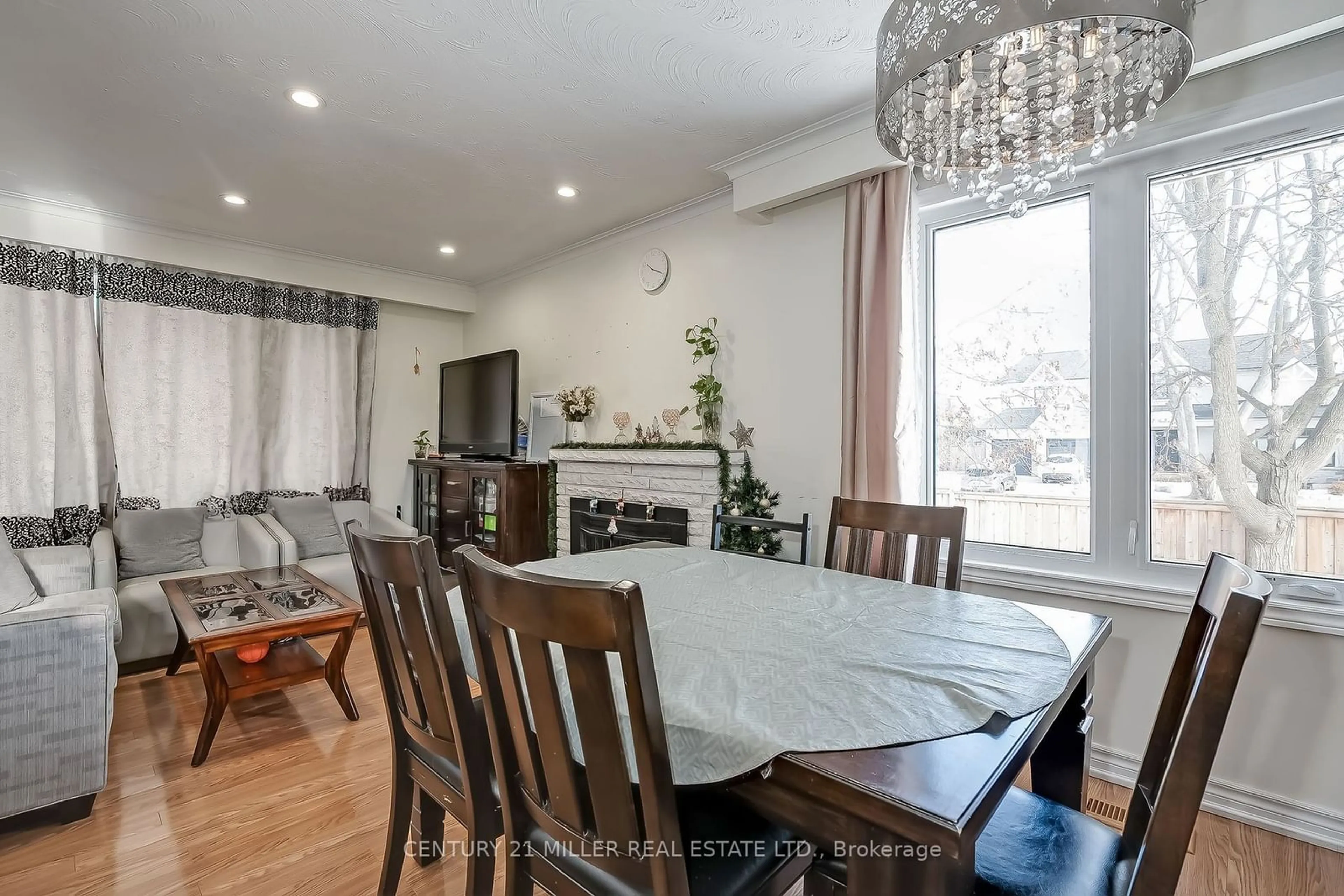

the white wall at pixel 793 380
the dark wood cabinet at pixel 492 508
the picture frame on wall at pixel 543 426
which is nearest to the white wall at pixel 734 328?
the white wall at pixel 793 380

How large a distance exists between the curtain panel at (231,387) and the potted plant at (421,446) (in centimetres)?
46

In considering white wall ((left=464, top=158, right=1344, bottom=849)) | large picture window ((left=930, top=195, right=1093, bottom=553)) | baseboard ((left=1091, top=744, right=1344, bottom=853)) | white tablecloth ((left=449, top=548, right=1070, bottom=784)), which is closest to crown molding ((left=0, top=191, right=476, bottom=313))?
white wall ((left=464, top=158, right=1344, bottom=849))

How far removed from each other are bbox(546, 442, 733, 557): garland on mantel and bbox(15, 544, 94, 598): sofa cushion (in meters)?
2.35

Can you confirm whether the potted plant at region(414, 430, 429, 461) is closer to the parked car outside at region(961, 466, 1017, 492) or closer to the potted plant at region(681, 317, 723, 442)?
the potted plant at region(681, 317, 723, 442)

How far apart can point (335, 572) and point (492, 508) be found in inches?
40.7

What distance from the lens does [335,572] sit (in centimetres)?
390

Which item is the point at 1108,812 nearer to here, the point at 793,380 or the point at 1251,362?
the point at 1251,362

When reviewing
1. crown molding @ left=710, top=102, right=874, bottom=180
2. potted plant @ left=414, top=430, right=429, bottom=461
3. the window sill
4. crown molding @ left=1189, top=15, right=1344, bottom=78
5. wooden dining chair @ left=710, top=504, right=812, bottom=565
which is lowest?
the window sill

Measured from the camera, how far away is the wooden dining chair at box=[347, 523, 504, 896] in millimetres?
1159

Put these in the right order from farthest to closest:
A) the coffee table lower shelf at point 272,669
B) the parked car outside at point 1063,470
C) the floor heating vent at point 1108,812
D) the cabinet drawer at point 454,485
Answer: the cabinet drawer at point 454,485 → the coffee table lower shelf at point 272,669 → the parked car outside at point 1063,470 → the floor heating vent at point 1108,812

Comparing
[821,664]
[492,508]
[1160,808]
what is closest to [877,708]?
[821,664]

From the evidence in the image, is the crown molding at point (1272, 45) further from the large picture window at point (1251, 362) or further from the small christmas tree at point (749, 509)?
the small christmas tree at point (749, 509)

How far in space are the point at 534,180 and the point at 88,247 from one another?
2788 millimetres

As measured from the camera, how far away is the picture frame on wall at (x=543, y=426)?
442 centimetres
